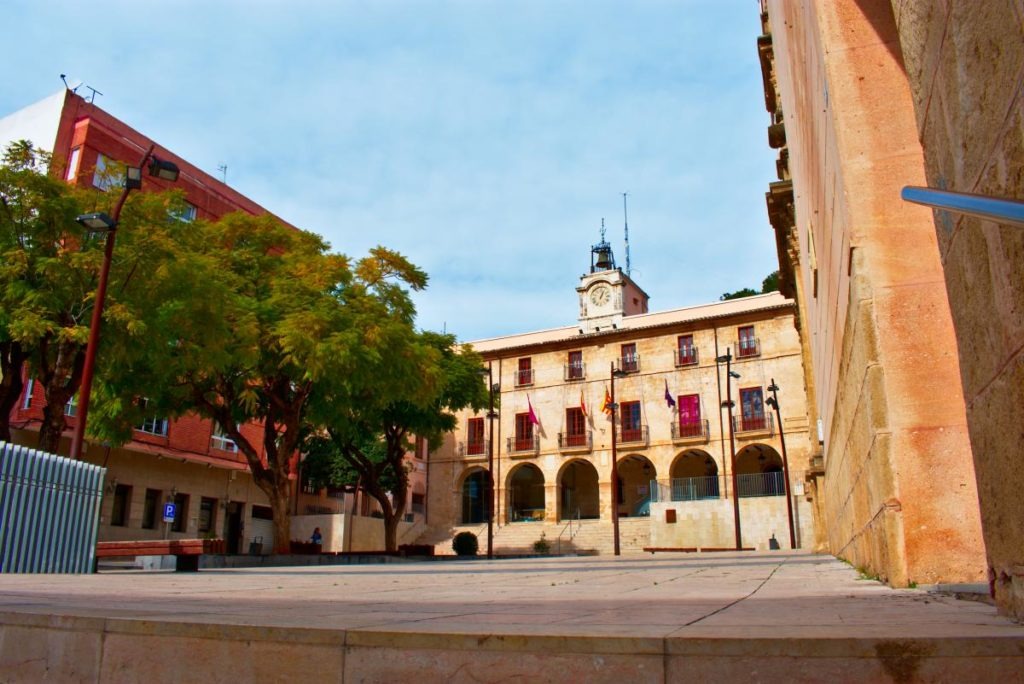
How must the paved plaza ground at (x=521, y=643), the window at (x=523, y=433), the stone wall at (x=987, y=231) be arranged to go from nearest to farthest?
1. the paved plaza ground at (x=521, y=643)
2. the stone wall at (x=987, y=231)
3. the window at (x=523, y=433)

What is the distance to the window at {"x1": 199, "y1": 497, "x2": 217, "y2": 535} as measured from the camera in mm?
32531

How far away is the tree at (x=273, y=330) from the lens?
629 inches

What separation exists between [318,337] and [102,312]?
16.3 feet

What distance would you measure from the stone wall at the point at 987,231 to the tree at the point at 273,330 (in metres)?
14.4

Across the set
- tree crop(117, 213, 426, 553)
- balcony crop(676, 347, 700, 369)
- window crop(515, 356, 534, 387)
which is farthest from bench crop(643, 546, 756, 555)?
tree crop(117, 213, 426, 553)

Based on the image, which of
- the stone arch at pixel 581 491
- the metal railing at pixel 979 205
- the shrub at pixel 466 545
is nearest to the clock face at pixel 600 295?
the stone arch at pixel 581 491

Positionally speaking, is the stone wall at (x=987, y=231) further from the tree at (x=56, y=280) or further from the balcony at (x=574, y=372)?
the balcony at (x=574, y=372)

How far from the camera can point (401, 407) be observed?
29.4m

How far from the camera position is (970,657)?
190cm

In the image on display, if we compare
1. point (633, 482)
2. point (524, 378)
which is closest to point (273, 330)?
point (524, 378)

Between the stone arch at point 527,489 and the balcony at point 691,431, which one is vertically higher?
the balcony at point 691,431

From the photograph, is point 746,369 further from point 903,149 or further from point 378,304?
point 903,149

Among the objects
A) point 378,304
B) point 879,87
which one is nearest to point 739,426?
point 378,304

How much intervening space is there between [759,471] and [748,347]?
6.94m
